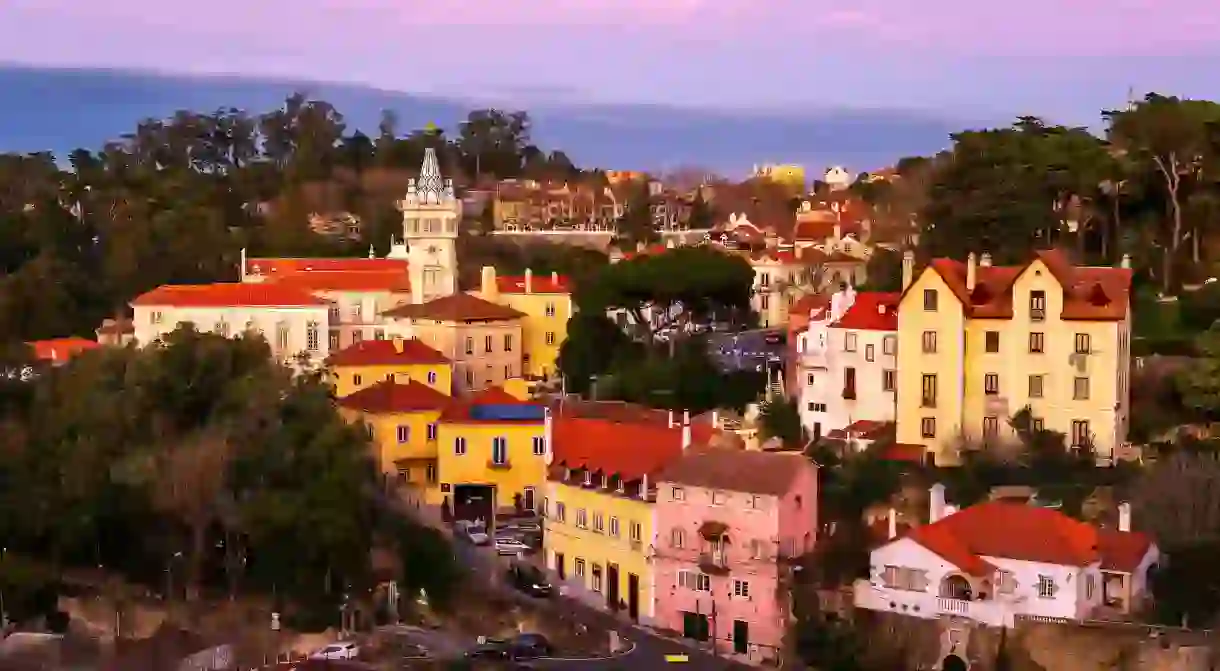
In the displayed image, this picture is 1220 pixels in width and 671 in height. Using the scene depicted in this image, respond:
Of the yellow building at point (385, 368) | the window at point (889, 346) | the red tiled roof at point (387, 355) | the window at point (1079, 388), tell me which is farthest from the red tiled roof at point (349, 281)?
the window at point (1079, 388)

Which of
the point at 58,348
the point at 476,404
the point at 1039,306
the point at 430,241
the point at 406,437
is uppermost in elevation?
the point at 430,241

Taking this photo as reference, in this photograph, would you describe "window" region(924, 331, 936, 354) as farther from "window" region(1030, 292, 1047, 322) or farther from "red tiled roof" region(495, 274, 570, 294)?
"red tiled roof" region(495, 274, 570, 294)

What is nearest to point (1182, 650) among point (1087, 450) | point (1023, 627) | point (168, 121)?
point (1023, 627)

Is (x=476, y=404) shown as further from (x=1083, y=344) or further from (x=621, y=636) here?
(x=1083, y=344)

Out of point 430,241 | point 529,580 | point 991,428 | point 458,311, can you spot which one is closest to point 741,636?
point 529,580

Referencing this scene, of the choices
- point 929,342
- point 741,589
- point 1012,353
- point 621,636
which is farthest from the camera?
point 929,342

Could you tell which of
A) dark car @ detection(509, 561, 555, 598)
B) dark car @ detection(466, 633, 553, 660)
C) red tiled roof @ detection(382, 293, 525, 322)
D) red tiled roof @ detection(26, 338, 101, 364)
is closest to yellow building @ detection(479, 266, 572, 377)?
red tiled roof @ detection(382, 293, 525, 322)

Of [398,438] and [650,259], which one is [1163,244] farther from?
[398,438]
